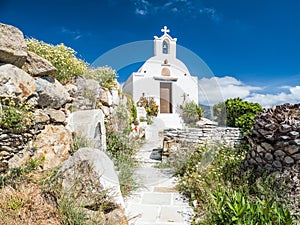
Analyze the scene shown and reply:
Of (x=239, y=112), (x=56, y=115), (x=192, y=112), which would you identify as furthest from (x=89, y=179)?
(x=192, y=112)

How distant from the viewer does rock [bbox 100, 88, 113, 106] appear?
6711 millimetres

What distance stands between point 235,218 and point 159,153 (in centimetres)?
481

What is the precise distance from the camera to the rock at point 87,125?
510 centimetres

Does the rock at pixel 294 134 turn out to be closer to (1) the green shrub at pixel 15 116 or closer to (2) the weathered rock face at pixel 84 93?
(1) the green shrub at pixel 15 116

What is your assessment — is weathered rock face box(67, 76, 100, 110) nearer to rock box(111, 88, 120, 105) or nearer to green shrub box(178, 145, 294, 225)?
rock box(111, 88, 120, 105)

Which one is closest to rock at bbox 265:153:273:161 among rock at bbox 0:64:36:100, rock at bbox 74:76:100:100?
rock at bbox 0:64:36:100

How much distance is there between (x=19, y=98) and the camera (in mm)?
3902

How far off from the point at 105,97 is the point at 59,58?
174 cm

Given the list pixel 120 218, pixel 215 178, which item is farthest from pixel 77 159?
pixel 215 178

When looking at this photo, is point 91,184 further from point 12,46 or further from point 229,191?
point 12,46

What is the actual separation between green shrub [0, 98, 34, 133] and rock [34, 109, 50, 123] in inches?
9.8

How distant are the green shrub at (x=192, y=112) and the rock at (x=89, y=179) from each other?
31.7ft

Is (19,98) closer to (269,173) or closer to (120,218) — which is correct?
(120,218)

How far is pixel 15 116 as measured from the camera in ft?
12.0
